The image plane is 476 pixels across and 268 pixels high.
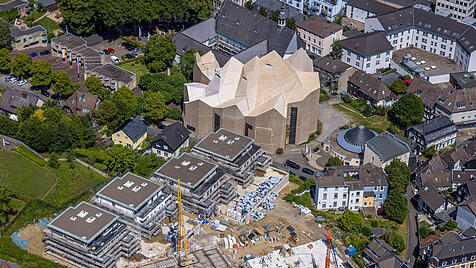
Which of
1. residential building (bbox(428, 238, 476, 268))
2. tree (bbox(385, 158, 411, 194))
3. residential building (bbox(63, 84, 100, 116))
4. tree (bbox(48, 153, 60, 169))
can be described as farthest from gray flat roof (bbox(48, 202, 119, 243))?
residential building (bbox(428, 238, 476, 268))

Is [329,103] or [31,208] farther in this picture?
[329,103]

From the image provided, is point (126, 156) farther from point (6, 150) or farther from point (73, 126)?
point (6, 150)

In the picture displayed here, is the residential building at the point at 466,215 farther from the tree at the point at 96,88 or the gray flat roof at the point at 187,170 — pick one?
the tree at the point at 96,88

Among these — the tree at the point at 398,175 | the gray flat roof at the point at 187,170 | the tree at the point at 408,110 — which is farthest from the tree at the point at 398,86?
the gray flat roof at the point at 187,170

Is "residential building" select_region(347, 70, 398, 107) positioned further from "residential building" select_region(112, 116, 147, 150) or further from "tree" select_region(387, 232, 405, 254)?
"residential building" select_region(112, 116, 147, 150)

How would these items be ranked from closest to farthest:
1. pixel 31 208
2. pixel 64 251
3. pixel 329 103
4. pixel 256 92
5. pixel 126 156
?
pixel 64 251 → pixel 31 208 → pixel 126 156 → pixel 256 92 → pixel 329 103

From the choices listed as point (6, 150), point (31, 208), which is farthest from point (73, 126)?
point (31, 208)

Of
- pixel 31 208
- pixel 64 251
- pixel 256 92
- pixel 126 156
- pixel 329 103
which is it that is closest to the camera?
pixel 64 251
